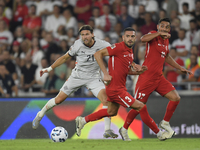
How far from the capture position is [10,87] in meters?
10.0

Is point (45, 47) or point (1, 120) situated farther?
point (45, 47)

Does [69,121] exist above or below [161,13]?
below

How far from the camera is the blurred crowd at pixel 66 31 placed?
1006cm

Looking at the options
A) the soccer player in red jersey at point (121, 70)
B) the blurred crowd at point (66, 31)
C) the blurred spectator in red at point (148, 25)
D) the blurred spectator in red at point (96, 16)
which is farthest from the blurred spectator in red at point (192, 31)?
the soccer player in red jersey at point (121, 70)

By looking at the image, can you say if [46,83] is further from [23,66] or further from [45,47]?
[45,47]

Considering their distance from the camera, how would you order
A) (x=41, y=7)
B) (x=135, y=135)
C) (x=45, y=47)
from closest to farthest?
(x=135, y=135)
(x=45, y=47)
(x=41, y=7)

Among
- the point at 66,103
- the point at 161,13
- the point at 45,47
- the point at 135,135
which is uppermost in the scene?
the point at 161,13

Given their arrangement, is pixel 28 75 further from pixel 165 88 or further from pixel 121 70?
pixel 165 88

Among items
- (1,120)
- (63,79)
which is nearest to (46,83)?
(63,79)

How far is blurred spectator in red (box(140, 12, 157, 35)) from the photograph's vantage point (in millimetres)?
11227

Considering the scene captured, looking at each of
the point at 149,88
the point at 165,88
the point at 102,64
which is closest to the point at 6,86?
the point at 102,64

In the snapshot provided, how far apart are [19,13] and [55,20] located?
169 cm

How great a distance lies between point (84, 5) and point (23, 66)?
3285mm

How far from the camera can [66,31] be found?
12.0m
